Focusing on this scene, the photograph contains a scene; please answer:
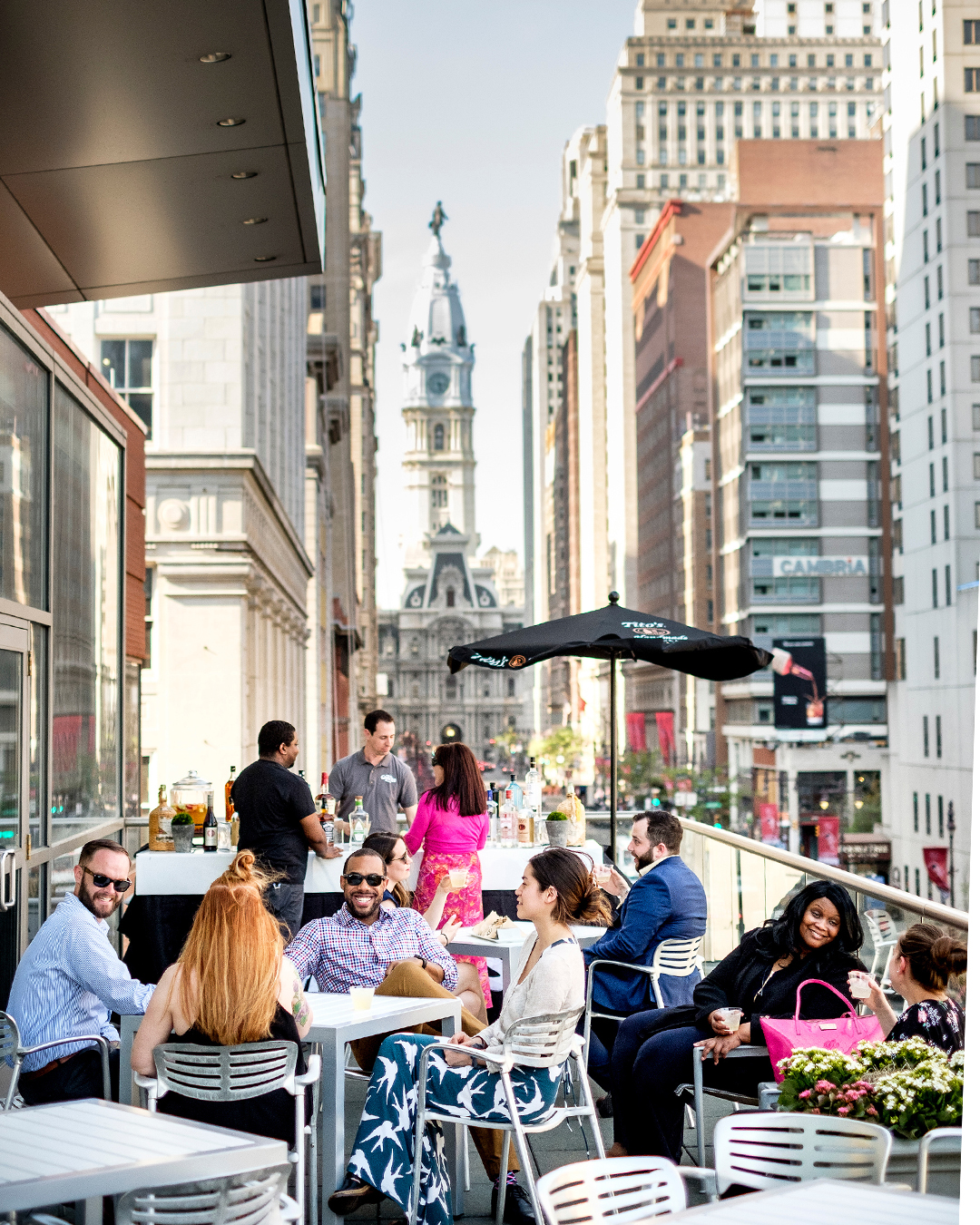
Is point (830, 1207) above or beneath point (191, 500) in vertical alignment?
beneath

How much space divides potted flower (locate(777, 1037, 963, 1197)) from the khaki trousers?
1812mm

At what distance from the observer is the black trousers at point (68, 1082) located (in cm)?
545

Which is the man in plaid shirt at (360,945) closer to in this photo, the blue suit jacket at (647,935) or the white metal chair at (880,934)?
the blue suit jacket at (647,935)

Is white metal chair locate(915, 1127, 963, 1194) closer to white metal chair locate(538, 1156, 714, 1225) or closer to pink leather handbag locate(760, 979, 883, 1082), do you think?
white metal chair locate(538, 1156, 714, 1225)

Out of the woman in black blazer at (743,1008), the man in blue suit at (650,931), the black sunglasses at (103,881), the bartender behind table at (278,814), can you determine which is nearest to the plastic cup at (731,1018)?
the woman in black blazer at (743,1008)

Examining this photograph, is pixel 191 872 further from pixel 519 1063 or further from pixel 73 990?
pixel 519 1063

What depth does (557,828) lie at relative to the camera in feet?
33.2

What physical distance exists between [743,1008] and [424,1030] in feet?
4.51

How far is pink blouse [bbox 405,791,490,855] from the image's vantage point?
8.73 metres

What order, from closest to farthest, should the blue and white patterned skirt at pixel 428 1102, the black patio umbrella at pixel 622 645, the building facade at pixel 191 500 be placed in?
the blue and white patterned skirt at pixel 428 1102
the black patio umbrella at pixel 622 645
the building facade at pixel 191 500

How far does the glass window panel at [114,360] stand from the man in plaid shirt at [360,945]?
17088mm

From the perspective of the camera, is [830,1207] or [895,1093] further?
[895,1093]

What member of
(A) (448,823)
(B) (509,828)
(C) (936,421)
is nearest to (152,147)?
(A) (448,823)

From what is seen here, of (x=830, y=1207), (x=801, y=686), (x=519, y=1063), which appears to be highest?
(x=801, y=686)
